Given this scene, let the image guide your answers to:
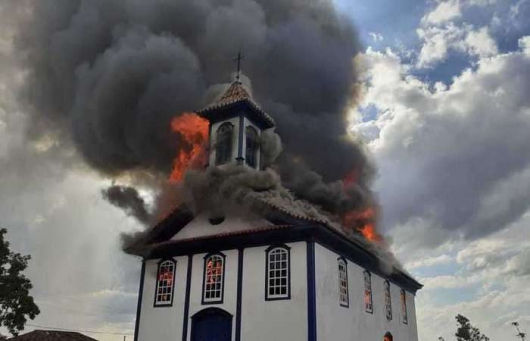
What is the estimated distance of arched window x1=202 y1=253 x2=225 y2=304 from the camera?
2088 cm

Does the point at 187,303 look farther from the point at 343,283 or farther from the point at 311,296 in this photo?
the point at 343,283

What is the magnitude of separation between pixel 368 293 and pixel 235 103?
11.5 m

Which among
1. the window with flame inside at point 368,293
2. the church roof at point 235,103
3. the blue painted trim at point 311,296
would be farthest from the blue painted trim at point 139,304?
the window with flame inside at point 368,293

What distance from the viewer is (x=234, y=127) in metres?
25.4

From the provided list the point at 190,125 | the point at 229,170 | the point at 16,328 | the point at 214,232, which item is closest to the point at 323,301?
the point at 214,232

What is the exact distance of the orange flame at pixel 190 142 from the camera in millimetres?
25598

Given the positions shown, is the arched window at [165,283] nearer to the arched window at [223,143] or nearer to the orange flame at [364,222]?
the arched window at [223,143]

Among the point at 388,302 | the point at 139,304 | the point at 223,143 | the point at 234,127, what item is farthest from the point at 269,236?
the point at 388,302

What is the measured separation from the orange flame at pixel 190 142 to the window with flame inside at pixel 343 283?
8934 mm

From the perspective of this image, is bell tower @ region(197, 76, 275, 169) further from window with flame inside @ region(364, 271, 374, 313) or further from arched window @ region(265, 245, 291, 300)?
window with flame inside @ region(364, 271, 374, 313)

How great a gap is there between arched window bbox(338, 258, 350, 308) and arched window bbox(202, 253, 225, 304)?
197 inches

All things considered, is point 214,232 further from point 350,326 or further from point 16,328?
point 16,328

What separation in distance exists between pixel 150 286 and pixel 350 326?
9274 millimetres

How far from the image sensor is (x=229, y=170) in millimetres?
22891
